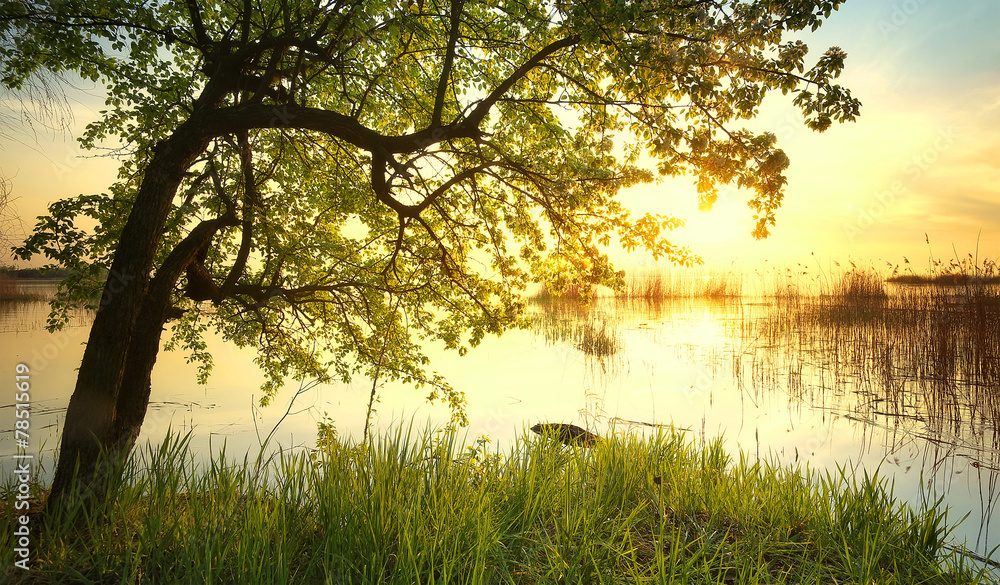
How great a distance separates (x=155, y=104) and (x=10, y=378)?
9.56 meters

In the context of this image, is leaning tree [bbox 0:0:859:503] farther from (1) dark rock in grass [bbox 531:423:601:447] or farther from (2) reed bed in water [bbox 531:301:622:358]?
(2) reed bed in water [bbox 531:301:622:358]

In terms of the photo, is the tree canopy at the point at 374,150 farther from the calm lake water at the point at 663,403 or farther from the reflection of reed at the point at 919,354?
the reflection of reed at the point at 919,354

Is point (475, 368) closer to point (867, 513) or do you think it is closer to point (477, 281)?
point (477, 281)

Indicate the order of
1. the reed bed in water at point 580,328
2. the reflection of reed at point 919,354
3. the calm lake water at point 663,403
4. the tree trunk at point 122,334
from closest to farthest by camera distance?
1. the tree trunk at point 122,334
2. the calm lake water at point 663,403
3. the reflection of reed at point 919,354
4. the reed bed in water at point 580,328

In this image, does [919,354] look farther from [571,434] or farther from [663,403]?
[571,434]

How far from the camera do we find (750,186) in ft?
13.4

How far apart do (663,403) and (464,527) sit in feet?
22.9

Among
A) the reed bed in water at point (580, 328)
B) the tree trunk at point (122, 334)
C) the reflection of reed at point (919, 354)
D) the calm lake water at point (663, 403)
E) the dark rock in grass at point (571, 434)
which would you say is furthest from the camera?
the reed bed in water at point (580, 328)

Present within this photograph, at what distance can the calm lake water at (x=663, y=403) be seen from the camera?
6016 mm

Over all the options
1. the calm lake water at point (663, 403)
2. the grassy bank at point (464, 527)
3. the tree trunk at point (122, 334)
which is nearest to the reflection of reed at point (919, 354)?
the calm lake water at point (663, 403)

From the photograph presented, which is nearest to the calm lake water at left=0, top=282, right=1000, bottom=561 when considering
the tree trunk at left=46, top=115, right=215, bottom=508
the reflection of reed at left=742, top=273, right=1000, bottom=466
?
the reflection of reed at left=742, top=273, right=1000, bottom=466

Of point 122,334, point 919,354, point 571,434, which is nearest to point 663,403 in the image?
point 571,434

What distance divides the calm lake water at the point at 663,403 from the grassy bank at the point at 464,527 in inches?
17.2

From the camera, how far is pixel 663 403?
9078mm
